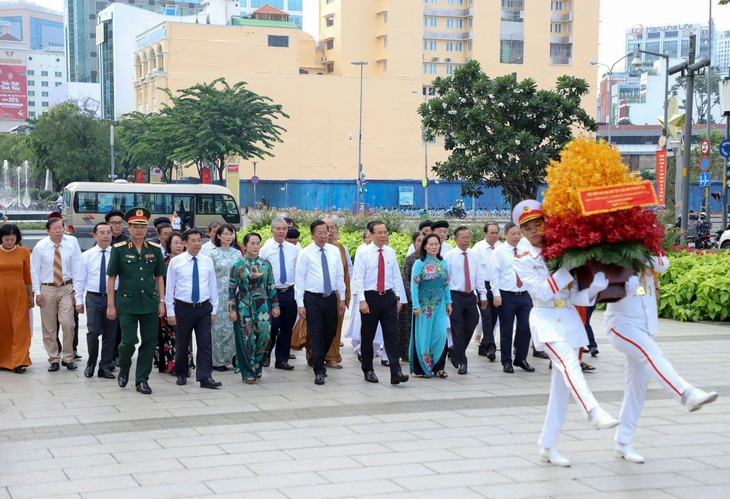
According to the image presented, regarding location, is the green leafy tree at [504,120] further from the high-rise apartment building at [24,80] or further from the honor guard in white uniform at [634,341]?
the high-rise apartment building at [24,80]

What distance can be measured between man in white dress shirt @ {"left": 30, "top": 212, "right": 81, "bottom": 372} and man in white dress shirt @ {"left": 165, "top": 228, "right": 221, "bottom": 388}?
1.53 metres

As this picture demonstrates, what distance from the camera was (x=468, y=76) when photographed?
74.5 feet

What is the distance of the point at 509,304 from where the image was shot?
10.5 metres

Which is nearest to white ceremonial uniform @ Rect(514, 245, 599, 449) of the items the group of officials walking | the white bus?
the group of officials walking

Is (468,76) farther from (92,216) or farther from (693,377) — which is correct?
(92,216)

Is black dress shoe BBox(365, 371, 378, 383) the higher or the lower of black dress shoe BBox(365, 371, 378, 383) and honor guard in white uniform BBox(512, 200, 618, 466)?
the lower

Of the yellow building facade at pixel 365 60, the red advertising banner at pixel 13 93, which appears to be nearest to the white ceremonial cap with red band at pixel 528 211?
the yellow building facade at pixel 365 60

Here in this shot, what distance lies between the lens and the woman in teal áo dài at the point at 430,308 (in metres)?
9.92

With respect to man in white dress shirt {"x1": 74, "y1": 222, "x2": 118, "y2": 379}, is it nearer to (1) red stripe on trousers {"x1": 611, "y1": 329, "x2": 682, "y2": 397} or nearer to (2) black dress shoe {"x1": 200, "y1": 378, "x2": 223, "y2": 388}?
(2) black dress shoe {"x1": 200, "y1": 378, "x2": 223, "y2": 388}

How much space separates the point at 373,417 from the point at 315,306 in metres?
2.15

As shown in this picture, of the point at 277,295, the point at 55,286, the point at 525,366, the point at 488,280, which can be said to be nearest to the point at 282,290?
the point at 277,295

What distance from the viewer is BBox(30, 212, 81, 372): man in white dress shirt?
1038 cm

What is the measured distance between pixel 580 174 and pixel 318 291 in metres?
4.20

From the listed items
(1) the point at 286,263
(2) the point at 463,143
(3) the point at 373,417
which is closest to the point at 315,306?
(1) the point at 286,263
